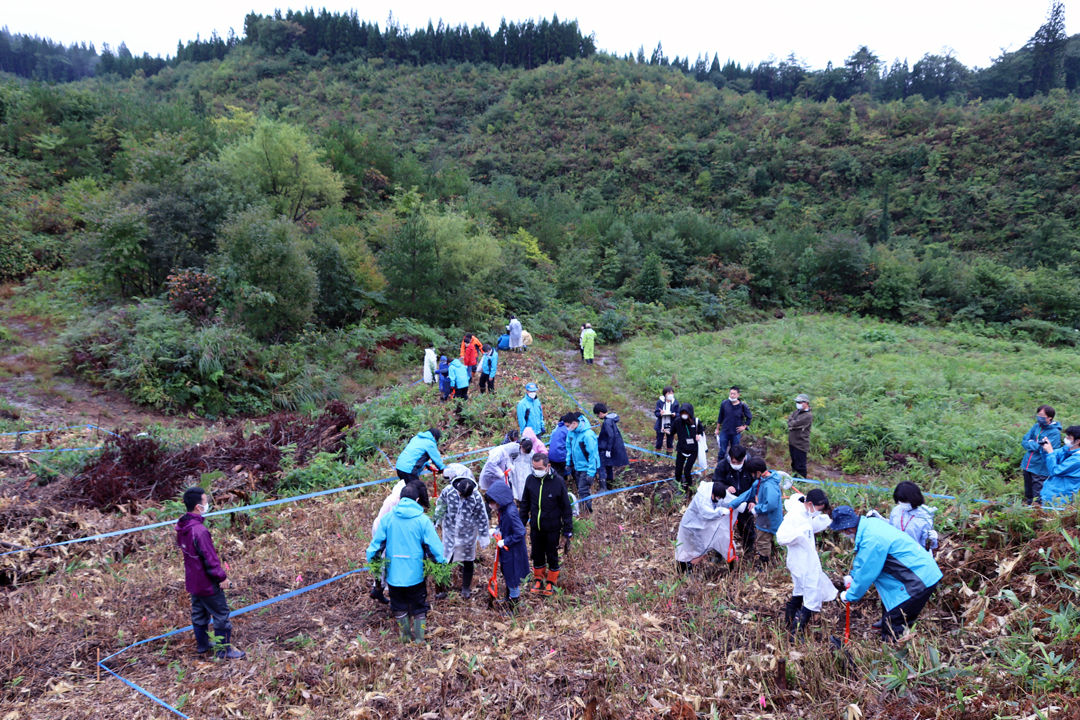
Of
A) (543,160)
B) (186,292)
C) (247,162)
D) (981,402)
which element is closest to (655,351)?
(981,402)

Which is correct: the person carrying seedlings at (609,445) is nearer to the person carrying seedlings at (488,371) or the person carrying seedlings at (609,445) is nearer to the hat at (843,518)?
the hat at (843,518)

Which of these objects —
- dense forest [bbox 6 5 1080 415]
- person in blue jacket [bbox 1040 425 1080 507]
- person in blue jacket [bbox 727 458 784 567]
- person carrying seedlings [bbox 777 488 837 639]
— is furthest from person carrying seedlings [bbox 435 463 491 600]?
dense forest [bbox 6 5 1080 415]

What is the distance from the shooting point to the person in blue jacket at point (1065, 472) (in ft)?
20.5

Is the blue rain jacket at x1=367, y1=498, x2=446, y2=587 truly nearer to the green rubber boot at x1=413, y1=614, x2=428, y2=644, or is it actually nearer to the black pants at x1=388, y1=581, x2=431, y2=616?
the black pants at x1=388, y1=581, x2=431, y2=616

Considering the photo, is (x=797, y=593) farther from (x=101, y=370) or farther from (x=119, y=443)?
(x=101, y=370)

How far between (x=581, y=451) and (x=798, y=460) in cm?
383

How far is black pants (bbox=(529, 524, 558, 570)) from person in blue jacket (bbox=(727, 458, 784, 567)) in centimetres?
198

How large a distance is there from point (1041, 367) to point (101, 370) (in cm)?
2564

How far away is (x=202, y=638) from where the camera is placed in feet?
16.8

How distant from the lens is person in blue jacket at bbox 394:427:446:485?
715 centimetres

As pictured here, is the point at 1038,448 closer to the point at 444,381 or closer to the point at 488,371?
the point at 488,371

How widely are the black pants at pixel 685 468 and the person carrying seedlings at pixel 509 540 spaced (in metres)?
3.69

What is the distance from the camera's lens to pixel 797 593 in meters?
5.17

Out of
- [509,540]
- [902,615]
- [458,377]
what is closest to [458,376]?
[458,377]
